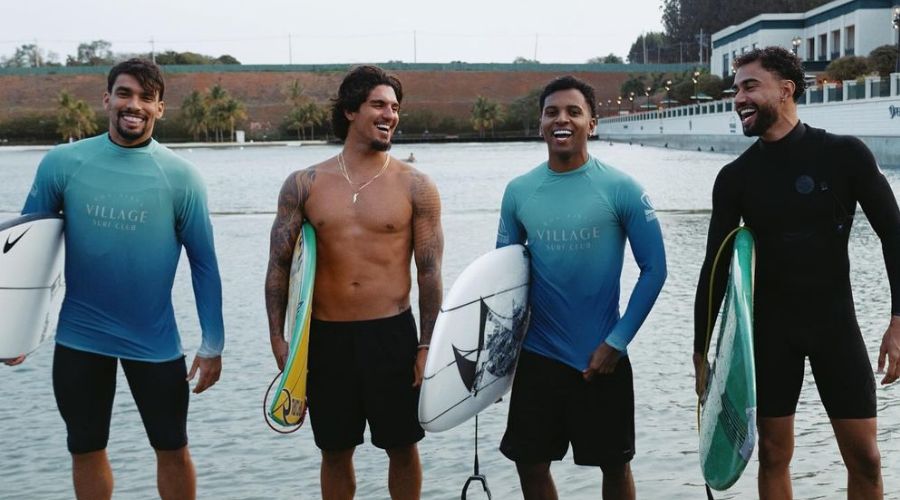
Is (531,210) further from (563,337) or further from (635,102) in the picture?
(635,102)

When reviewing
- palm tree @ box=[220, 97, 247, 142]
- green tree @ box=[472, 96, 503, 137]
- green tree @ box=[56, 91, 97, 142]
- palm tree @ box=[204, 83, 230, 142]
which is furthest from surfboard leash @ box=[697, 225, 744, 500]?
green tree @ box=[472, 96, 503, 137]

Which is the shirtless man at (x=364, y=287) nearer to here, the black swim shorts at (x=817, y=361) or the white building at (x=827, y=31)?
the black swim shorts at (x=817, y=361)

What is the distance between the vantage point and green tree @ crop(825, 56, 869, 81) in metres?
55.1

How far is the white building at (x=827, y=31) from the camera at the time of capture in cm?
7394

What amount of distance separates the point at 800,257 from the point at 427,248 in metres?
1.44

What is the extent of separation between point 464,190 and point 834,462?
1021 inches

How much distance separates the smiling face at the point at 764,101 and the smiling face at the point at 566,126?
0.60 metres

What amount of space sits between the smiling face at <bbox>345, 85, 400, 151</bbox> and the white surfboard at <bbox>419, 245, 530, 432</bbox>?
65cm

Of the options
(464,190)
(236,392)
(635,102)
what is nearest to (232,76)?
(635,102)

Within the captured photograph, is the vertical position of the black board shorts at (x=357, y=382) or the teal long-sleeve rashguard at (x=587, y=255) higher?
the teal long-sleeve rashguard at (x=587, y=255)

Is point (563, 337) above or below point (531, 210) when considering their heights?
below

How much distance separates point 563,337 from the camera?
178 inches

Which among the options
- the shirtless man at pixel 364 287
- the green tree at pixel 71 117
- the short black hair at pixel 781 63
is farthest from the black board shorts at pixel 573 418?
the green tree at pixel 71 117

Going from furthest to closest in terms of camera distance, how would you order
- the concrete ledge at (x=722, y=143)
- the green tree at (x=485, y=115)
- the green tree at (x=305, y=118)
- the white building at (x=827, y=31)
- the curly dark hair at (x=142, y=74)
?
the green tree at (x=485, y=115) → the green tree at (x=305, y=118) → the white building at (x=827, y=31) → the concrete ledge at (x=722, y=143) → the curly dark hair at (x=142, y=74)
